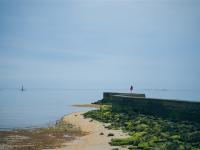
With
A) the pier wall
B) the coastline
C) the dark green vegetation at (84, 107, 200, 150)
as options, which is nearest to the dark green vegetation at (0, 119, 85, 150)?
the coastline

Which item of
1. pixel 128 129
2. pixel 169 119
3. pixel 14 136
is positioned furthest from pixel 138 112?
pixel 14 136

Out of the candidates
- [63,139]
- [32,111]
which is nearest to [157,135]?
[63,139]

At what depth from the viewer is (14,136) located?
20.6 meters

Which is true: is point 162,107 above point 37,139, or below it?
above

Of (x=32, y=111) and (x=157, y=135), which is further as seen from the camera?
(x=32, y=111)

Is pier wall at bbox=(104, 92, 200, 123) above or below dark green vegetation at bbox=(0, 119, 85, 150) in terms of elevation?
above

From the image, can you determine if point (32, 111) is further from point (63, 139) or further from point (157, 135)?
point (157, 135)

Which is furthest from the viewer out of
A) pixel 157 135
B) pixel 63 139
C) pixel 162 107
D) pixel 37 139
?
pixel 162 107

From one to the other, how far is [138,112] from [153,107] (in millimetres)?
1967

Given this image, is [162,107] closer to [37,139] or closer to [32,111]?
[37,139]

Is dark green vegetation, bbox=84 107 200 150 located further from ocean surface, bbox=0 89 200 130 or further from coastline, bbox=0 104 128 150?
ocean surface, bbox=0 89 200 130

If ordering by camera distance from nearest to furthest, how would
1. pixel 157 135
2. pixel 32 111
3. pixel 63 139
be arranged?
pixel 157 135
pixel 63 139
pixel 32 111

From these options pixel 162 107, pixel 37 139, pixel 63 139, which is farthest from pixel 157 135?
pixel 162 107

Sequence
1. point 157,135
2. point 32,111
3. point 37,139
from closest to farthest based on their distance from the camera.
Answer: point 157,135, point 37,139, point 32,111
